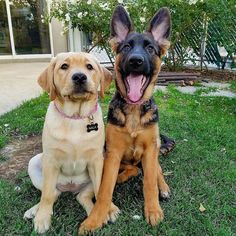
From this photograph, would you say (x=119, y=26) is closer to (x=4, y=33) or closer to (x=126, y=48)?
(x=126, y=48)

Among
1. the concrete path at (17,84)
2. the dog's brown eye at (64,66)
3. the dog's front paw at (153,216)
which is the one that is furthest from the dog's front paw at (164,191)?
the concrete path at (17,84)

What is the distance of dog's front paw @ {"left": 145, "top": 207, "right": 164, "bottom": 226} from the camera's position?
283 centimetres

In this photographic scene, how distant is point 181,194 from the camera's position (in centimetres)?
329

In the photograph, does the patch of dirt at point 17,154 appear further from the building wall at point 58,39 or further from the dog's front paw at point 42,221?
the building wall at point 58,39

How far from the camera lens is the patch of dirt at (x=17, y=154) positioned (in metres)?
3.77

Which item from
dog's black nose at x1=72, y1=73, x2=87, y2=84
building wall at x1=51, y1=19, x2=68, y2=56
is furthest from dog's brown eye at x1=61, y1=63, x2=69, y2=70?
building wall at x1=51, y1=19, x2=68, y2=56

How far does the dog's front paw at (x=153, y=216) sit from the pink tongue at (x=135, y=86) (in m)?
0.99

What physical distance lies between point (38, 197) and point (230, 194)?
1.89m

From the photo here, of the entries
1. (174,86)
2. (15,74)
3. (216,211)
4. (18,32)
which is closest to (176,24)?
(174,86)

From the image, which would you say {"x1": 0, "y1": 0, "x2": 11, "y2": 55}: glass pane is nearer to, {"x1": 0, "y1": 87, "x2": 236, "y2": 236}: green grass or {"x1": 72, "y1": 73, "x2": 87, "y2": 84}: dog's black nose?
{"x1": 0, "y1": 87, "x2": 236, "y2": 236}: green grass

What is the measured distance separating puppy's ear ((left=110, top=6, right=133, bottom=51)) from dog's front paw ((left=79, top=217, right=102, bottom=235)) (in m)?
1.63

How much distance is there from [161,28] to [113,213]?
70.2 inches

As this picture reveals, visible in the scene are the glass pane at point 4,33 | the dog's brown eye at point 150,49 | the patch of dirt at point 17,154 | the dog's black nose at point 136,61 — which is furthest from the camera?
the glass pane at point 4,33

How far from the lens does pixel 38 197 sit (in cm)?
322
